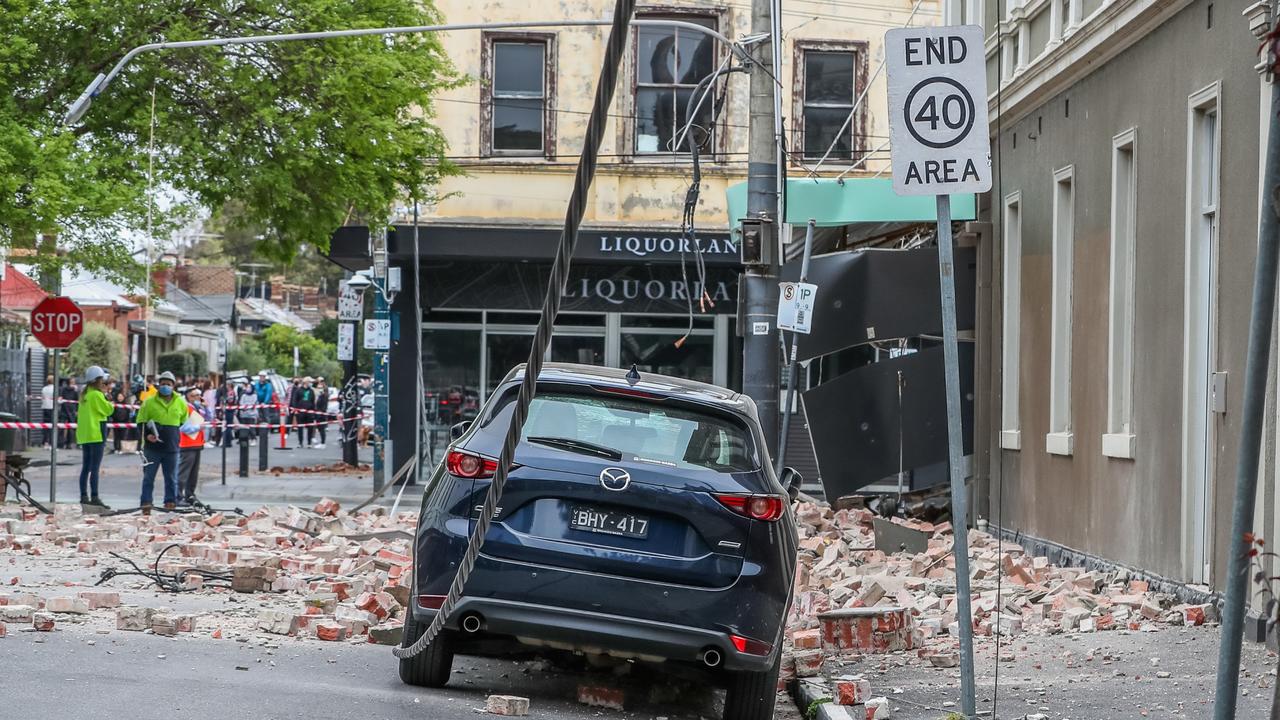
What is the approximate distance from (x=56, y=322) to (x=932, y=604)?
13.3 meters

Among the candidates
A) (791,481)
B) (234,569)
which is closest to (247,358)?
(234,569)

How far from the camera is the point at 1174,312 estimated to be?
12586 mm

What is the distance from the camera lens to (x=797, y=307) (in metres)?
16.6

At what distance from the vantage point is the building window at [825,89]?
27.8 metres

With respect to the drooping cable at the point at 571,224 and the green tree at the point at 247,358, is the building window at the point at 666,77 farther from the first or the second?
the green tree at the point at 247,358

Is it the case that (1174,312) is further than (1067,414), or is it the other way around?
(1067,414)

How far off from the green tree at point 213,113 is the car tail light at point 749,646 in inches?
591

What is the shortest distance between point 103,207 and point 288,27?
3.94m

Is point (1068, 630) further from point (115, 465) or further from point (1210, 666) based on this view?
point (115, 465)

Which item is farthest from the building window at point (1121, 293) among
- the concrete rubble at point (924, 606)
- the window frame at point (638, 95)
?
the window frame at point (638, 95)

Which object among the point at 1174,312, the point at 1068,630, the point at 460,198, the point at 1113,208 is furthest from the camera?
the point at 460,198

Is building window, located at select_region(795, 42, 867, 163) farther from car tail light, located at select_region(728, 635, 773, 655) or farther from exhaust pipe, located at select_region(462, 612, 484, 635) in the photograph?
exhaust pipe, located at select_region(462, 612, 484, 635)

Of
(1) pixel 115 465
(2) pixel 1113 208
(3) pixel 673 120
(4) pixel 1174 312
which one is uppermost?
(3) pixel 673 120

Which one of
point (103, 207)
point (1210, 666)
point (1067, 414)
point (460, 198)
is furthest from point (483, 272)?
point (1210, 666)
